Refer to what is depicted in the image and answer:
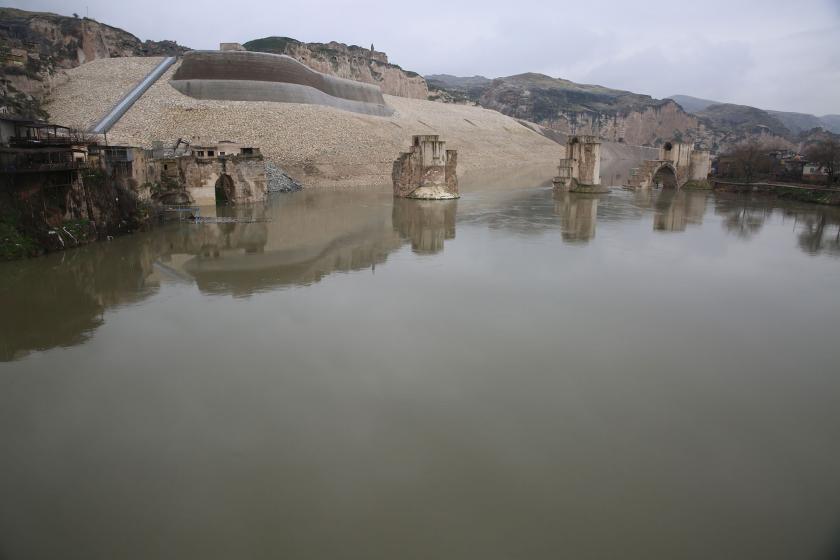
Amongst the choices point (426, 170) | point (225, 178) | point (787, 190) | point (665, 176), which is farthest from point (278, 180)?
point (787, 190)

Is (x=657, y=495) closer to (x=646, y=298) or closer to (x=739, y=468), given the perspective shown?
(x=739, y=468)

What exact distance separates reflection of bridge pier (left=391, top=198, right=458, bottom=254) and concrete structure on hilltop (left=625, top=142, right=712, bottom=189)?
1678 cm

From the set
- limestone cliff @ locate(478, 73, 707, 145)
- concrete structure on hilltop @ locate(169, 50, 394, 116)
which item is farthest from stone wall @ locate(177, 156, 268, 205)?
limestone cliff @ locate(478, 73, 707, 145)

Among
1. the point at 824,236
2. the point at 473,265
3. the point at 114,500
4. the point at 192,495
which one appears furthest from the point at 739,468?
the point at 824,236

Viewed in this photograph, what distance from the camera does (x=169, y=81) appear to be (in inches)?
1620

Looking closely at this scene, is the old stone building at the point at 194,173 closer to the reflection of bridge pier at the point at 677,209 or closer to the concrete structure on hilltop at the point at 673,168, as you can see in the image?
the reflection of bridge pier at the point at 677,209

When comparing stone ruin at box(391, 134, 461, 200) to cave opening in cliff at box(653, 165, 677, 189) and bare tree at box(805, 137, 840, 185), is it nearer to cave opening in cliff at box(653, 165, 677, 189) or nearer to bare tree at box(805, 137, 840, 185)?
A: cave opening in cliff at box(653, 165, 677, 189)

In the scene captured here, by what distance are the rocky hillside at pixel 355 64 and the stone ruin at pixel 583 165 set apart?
44851 millimetres

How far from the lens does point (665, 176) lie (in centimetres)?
3928

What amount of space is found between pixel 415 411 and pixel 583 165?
1182 inches

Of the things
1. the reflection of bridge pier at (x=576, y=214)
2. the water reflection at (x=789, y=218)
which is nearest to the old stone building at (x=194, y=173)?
the reflection of bridge pier at (x=576, y=214)

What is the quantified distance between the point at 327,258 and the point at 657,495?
36.2 ft

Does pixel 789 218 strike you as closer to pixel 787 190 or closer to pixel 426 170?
pixel 787 190

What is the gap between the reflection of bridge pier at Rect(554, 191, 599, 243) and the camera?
62.4 ft
